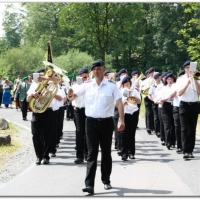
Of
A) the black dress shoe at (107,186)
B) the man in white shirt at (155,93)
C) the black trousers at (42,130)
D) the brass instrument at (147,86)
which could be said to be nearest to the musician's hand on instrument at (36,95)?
the black trousers at (42,130)

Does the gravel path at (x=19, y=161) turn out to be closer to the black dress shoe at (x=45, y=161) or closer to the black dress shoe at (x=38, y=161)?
the black dress shoe at (x=38, y=161)

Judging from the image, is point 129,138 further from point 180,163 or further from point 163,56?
point 163,56

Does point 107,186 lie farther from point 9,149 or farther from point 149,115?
point 149,115

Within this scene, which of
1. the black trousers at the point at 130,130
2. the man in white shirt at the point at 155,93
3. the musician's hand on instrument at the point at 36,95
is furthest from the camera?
the man in white shirt at the point at 155,93

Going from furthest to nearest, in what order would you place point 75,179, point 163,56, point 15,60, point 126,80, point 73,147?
point 163,56 → point 15,60 → point 73,147 → point 126,80 → point 75,179

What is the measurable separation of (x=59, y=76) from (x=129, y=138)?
2.58 metres

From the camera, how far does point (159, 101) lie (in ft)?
42.2

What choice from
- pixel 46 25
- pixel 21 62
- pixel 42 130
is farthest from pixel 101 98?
pixel 46 25

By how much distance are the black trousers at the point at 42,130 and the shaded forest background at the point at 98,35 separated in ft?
107

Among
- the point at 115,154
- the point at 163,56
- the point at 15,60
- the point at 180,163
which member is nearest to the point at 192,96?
the point at 180,163

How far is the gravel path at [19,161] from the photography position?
31.8 ft

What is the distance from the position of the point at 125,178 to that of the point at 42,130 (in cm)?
264

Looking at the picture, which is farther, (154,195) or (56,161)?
(56,161)

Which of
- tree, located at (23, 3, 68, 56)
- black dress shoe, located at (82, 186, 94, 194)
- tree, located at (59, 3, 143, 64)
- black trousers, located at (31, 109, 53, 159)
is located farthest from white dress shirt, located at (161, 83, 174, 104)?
tree, located at (23, 3, 68, 56)
